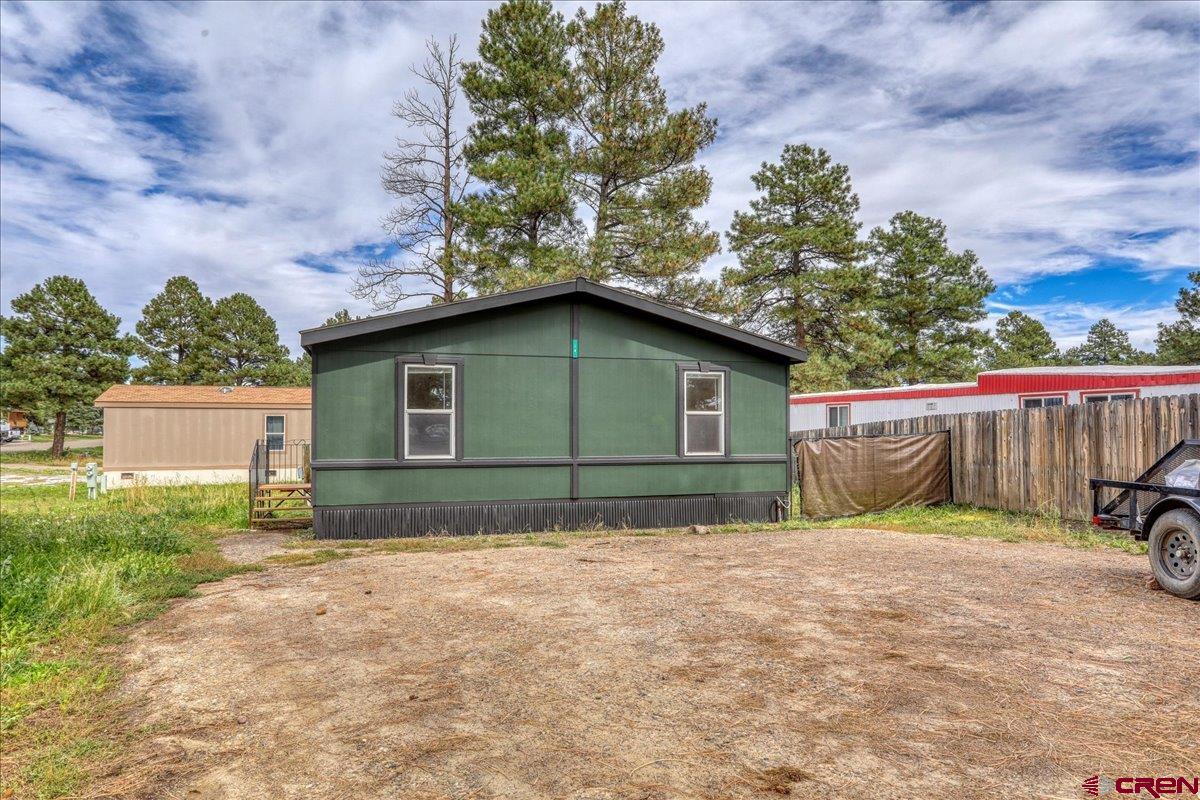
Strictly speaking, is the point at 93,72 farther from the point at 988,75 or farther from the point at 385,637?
the point at 988,75

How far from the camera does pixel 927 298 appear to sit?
30.9 metres

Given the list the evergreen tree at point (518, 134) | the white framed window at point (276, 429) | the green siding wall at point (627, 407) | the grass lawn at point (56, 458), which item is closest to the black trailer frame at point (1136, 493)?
the green siding wall at point (627, 407)

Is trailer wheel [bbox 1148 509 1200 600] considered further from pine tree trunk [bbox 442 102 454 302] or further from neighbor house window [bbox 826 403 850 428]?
pine tree trunk [bbox 442 102 454 302]

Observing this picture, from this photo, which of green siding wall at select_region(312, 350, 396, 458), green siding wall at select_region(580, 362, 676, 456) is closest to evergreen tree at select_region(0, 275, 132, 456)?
green siding wall at select_region(312, 350, 396, 458)

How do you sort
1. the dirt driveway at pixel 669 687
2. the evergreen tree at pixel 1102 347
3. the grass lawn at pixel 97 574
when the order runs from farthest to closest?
the evergreen tree at pixel 1102 347, the grass lawn at pixel 97 574, the dirt driveway at pixel 669 687

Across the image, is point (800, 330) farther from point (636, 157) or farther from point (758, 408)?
point (758, 408)

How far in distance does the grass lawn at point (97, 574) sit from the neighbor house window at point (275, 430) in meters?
5.77

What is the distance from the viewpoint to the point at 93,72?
14812 millimetres

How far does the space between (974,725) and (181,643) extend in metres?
5.18

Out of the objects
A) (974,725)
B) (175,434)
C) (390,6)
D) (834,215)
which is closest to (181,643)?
(974,725)

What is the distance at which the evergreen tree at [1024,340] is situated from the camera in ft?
130

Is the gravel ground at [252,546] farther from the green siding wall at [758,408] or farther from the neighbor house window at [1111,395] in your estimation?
the neighbor house window at [1111,395]

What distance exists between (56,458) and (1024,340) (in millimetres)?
52765

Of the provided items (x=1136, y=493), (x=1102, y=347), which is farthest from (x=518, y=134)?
(x=1102, y=347)
